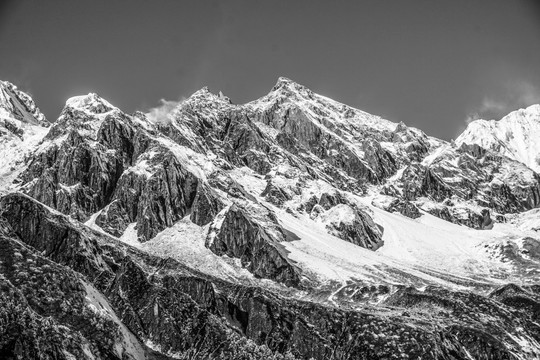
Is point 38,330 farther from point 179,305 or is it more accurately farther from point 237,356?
point 179,305

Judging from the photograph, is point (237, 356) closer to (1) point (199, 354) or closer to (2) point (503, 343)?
(1) point (199, 354)

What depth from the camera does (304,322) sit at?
610 ft

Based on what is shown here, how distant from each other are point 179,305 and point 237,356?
29.3m

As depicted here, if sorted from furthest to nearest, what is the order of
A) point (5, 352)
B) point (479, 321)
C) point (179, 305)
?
point (479, 321) < point (179, 305) < point (5, 352)

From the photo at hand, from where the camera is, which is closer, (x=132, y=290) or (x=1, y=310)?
(x=1, y=310)

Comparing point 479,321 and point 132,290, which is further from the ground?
point 479,321

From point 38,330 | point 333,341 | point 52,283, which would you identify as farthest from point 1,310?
point 333,341

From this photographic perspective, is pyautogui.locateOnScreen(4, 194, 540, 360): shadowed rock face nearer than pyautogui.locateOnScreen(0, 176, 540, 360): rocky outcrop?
Yes

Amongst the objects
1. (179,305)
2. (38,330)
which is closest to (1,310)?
(38,330)

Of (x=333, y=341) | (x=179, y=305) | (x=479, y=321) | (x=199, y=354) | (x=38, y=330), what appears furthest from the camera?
(x=479, y=321)

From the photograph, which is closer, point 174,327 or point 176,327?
point 174,327

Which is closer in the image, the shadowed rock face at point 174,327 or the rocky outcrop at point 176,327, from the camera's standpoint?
the shadowed rock face at point 174,327

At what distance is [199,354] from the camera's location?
14862 centimetres

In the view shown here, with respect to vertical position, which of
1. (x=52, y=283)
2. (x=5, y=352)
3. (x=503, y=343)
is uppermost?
(x=503, y=343)
